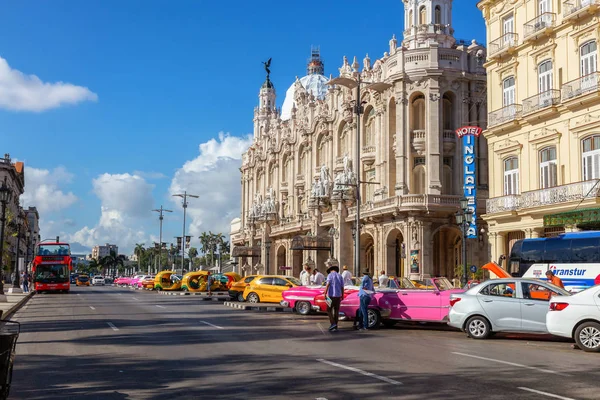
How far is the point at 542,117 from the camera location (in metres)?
28.9

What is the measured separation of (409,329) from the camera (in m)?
18.9

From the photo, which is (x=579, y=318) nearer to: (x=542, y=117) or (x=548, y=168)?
(x=548, y=168)

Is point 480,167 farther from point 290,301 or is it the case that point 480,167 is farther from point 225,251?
point 225,251

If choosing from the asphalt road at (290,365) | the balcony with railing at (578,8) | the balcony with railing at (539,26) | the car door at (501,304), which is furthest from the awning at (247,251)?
the car door at (501,304)

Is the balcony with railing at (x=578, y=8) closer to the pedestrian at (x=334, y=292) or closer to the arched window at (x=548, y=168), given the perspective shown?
the arched window at (x=548, y=168)

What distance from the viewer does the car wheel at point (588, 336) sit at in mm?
13578

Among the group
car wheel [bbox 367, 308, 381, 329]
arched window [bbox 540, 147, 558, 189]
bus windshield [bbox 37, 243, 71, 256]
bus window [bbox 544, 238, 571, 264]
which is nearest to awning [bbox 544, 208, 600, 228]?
arched window [bbox 540, 147, 558, 189]

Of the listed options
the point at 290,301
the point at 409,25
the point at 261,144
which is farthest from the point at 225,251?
the point at 290,301

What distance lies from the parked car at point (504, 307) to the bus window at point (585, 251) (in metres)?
6.32

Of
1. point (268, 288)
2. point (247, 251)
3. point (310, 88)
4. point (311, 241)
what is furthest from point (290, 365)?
point (310, 88)

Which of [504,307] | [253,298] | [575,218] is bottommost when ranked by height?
[253,298]

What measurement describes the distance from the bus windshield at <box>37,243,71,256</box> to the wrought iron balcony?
1410 inches

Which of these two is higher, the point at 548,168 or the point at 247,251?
the point at 548,168

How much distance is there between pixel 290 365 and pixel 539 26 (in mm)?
23811
